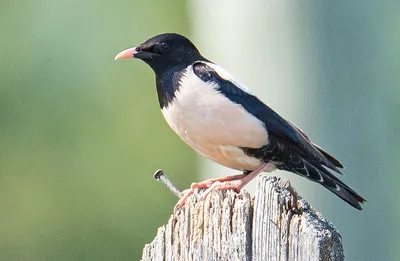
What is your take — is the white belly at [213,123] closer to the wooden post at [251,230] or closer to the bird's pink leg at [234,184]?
the bird's pink leg at [234,184]

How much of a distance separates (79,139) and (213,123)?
16.7m

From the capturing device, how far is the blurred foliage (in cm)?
2156

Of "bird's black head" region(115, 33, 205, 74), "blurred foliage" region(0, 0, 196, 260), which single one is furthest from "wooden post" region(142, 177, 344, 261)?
"blurred foliage" region(0, 0, 196, 260)

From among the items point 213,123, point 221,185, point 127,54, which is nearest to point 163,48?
point 127,54

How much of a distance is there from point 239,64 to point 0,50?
52.4 feet

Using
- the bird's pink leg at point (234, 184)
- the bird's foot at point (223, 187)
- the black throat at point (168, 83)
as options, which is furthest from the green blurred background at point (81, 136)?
the bird's foot at point (223, 187)

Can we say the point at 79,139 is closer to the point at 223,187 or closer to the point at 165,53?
the point at 165,53

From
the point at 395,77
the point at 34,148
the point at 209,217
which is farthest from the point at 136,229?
the point at 209,217

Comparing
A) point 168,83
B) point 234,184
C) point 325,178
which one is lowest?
point 325,178

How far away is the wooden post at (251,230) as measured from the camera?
4.63 metres

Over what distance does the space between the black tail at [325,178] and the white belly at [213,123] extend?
27 cm

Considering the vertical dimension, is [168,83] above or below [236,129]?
above

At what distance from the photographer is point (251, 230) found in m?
4.77

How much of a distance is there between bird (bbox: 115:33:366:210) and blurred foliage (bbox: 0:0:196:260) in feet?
46.1
